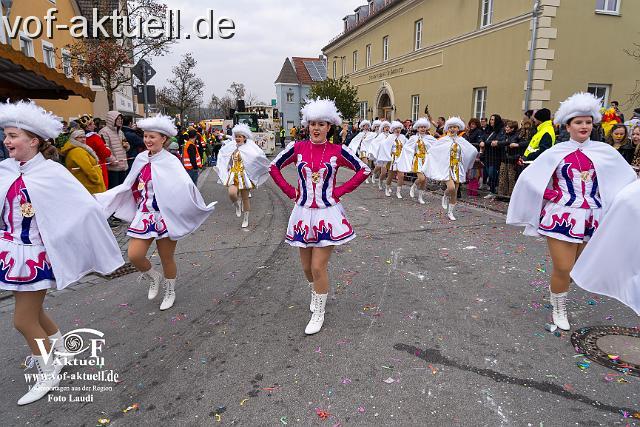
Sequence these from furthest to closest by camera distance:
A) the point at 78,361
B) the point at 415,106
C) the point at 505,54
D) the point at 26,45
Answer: the point at 415,106 < the point at 26,45 < the point at 505,54 < the point at 78,361

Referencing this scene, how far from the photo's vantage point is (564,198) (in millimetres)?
4059

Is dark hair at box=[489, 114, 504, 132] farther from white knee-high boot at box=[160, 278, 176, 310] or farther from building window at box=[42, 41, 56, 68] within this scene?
building window at box=[42, 41, 56, 68]

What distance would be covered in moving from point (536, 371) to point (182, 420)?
2.66 m

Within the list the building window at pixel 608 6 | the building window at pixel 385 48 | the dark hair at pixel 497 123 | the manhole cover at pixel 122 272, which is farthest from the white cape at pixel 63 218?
the building window at pixel 385 48

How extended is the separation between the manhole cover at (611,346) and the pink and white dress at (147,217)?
4028 mm

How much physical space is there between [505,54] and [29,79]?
1543cm

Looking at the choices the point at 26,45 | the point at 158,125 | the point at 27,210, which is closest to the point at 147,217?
the point at 158,125

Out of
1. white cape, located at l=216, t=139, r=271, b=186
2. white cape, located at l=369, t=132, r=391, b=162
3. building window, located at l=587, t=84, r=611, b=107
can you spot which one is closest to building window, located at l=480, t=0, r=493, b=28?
building window, located at l=587, t=84, r=611, b=107

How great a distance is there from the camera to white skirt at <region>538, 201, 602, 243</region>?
12.8 ft

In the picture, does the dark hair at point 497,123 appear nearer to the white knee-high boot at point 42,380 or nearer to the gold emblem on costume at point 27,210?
the gold emblem on costume at point 27,210

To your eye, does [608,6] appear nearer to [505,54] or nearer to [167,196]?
[505,54]

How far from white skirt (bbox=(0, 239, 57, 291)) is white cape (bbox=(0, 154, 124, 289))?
0.23 ft

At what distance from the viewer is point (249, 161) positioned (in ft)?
28.2

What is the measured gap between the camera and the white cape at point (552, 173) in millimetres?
3891
